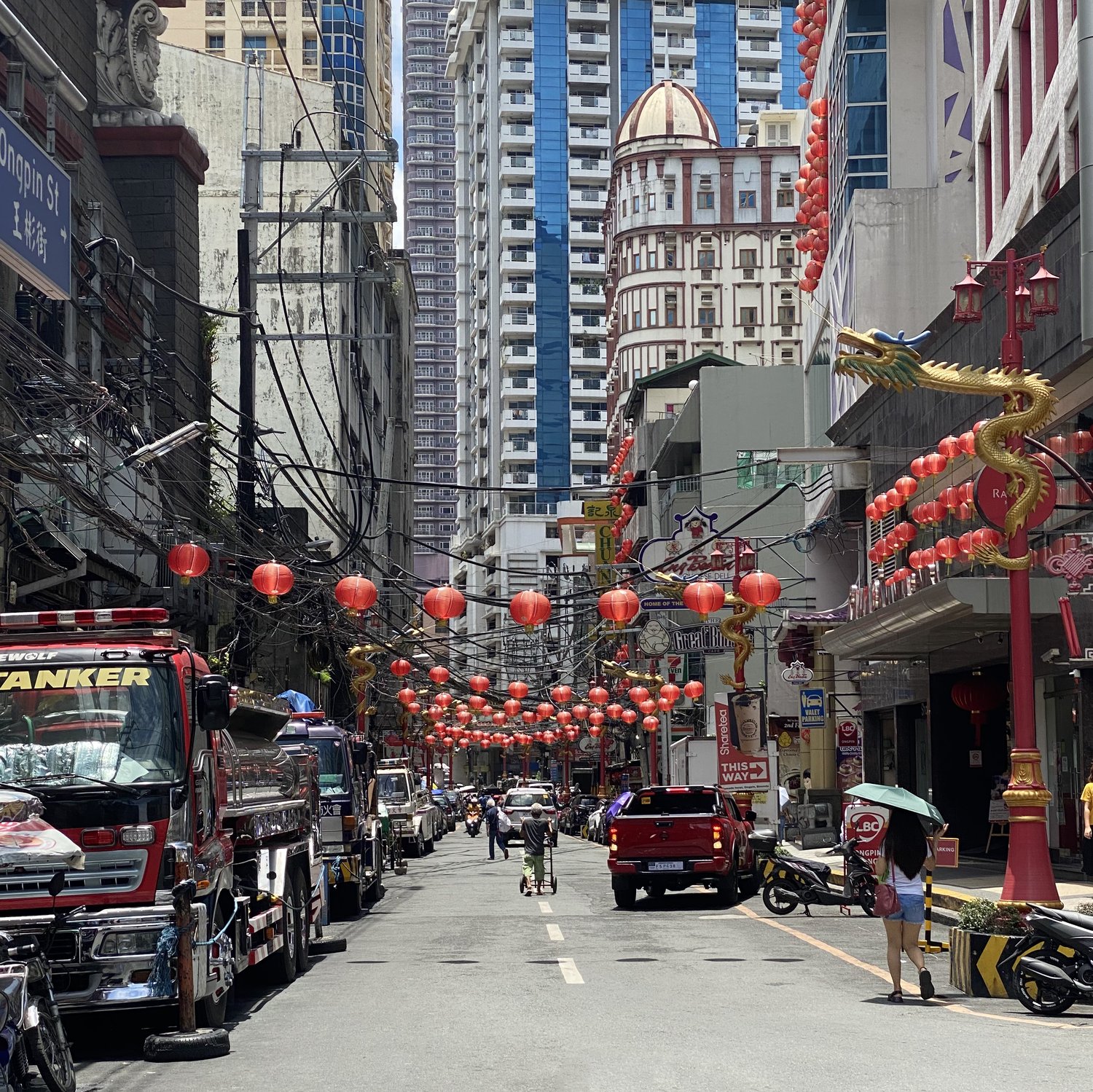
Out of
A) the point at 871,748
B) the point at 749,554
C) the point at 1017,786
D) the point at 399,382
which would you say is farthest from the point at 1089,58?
the point at 399,382

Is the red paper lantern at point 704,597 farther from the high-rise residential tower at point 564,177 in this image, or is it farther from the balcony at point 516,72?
the balcony at point 516,72

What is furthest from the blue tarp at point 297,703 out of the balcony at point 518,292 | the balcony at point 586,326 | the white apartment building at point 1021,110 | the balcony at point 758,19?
the balcony at point 758,19

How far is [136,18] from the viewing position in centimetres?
3931

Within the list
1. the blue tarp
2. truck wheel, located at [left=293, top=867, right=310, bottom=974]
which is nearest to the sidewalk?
truck wheel, located at [left=293, top=867, right=310, bottom=974]

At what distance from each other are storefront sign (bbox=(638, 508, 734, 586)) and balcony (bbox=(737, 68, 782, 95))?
282ft

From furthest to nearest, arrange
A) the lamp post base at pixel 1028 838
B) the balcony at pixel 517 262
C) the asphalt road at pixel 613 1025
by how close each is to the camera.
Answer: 1. the balcony at pixel 517 262
2. the lamp post base at pixel 1028 838
3. the asphalt road at pixel 613 1025

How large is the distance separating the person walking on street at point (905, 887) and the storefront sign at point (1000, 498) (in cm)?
726

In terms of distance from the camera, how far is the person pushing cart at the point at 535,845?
28766mm

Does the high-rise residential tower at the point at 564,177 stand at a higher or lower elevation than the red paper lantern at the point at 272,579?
higher

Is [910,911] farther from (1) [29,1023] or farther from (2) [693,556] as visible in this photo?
(2) [693,556]

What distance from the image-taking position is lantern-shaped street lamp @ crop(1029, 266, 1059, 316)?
20641 millimetres

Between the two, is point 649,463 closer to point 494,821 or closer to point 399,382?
point 399,382

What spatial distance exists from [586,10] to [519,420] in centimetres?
3474

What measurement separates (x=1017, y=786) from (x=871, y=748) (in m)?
26.5
